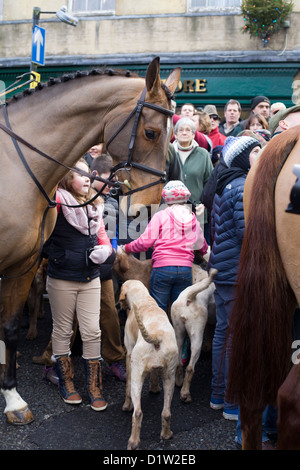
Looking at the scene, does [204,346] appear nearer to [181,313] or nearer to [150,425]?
[181,313]

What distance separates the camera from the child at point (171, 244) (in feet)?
16.4

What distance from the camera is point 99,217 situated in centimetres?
450

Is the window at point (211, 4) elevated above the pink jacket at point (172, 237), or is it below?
above

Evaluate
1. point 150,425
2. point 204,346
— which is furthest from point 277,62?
point 150,425

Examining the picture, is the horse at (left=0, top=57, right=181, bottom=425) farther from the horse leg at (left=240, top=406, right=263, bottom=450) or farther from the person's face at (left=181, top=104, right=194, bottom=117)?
the person's face at (left=181, top=104, right=194, bottom=117)

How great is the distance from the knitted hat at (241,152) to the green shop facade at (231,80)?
850 centimetres

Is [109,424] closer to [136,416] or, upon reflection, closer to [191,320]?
[136,416]

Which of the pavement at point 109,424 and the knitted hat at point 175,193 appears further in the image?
the knitted hat at point 175,193

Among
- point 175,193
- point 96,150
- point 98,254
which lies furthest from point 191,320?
point 96,150

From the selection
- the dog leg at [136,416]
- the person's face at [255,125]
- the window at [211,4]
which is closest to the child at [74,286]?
the dog leg at [136,416]

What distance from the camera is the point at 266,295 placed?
8.09 ft

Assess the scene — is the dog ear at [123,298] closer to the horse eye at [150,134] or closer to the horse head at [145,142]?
the horse head at [145,142]

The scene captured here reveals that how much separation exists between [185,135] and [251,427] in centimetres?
463
